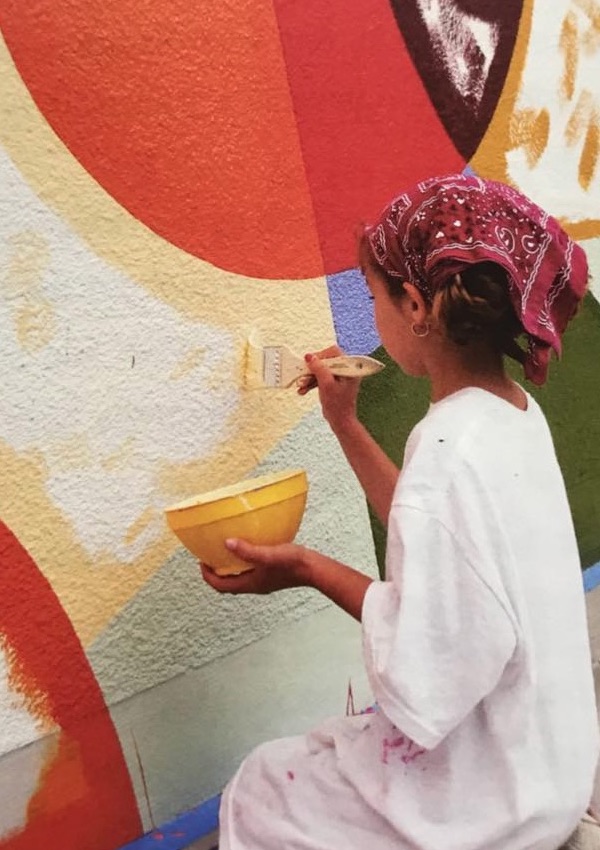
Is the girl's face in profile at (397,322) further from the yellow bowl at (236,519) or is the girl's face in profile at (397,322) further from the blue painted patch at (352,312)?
the blue painted patch at (352,312)

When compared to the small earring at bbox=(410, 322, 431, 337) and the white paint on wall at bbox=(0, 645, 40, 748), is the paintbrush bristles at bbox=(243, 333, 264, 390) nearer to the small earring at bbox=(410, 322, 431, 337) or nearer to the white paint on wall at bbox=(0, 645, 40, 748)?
the small earring at bbox=(410, 322, 431, 337)

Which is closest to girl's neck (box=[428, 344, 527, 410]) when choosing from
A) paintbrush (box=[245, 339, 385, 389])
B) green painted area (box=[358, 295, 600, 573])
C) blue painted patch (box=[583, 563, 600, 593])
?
paintbrush (box=[245, 339, 385, 389])

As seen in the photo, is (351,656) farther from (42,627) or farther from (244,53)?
(244,53)

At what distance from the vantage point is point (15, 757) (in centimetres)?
116

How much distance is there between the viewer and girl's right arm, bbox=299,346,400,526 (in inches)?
49.9

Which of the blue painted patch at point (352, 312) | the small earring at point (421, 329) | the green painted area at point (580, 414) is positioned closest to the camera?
the small earring at point (421, 329)

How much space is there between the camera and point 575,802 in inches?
39.9

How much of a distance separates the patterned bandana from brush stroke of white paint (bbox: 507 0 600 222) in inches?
30.6

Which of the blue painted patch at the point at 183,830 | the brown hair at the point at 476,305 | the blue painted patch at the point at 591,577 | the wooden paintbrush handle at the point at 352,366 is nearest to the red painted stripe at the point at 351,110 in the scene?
the wooden paintbrush handle at the point at 352,366

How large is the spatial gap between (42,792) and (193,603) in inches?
12.4

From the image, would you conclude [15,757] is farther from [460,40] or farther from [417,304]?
[460,40]

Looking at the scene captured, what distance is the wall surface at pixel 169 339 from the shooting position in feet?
3.63

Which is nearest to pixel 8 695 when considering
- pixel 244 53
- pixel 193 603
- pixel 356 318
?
pixel 193 603

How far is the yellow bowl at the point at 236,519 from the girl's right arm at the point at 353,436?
19 cm
